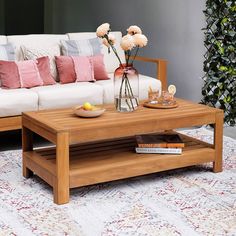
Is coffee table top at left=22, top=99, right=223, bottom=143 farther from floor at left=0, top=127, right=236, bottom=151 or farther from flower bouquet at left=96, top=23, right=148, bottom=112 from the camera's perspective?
floor at left=0, top=127, right=236, bottom=151

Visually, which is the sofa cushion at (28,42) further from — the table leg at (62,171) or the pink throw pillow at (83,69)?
the table leg at (62,171)


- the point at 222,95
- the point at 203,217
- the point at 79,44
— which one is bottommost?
the point at 203,217

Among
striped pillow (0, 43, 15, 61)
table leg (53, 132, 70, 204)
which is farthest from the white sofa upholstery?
table leg (53, 132, 70, 204)

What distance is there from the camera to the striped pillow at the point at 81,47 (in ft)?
15.8

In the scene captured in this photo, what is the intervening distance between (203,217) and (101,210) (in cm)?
57

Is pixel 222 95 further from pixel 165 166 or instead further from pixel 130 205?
pixel 130 205

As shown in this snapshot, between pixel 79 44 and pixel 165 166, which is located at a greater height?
pixel 79 44

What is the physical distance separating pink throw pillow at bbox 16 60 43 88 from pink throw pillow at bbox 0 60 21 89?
0.12 ft

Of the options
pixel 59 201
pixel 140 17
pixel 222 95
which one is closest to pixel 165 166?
pixel 59 201

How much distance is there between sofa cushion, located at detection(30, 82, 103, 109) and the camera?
4.25m

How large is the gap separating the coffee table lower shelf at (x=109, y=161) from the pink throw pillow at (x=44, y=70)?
104cm

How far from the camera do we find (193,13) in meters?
5.39

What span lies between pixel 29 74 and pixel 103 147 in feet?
3.84

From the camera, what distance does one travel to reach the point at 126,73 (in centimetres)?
365
